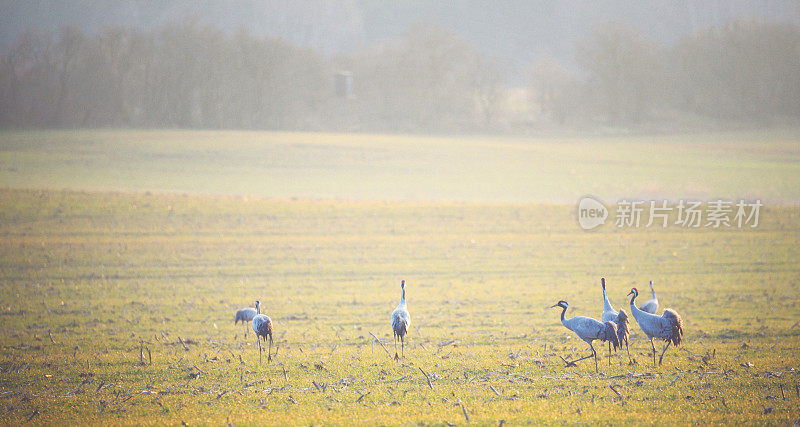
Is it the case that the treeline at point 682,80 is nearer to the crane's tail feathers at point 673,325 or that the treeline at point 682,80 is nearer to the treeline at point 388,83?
the treeline at point 388,83

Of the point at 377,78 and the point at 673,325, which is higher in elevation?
the point at 377,78

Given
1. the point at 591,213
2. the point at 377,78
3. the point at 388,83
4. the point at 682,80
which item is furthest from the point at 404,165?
the point at 682,80

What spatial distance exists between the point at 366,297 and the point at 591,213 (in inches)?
967

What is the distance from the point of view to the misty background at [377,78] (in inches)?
2916

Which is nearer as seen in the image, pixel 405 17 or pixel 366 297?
pixel 366 297

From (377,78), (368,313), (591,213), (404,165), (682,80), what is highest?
(377,78)

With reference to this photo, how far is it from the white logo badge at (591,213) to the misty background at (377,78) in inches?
1768

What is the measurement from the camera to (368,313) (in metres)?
17.9

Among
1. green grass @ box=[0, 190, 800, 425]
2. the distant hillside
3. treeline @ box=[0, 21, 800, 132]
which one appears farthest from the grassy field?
the distant hillside

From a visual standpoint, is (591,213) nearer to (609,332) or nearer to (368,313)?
(368,313)

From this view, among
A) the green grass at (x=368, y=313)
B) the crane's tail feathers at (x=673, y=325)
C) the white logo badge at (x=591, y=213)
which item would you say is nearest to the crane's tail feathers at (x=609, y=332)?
the green grass at (x=368, y=313)

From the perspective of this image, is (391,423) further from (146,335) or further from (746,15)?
(746,15)

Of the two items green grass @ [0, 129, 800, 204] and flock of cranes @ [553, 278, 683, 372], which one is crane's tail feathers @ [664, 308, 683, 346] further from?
green grass @ [0, 129, 800, 204]

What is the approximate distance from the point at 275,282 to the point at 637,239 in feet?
65.3
